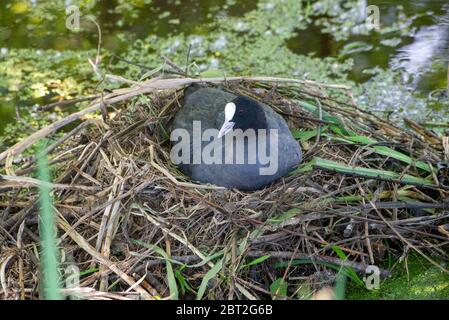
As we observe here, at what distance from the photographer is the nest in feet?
8.41

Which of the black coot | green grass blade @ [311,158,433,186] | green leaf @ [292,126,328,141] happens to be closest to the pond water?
green leaf @ [292,126,328,141]

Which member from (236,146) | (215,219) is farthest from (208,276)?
(236,146)

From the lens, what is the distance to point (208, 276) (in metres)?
2.52

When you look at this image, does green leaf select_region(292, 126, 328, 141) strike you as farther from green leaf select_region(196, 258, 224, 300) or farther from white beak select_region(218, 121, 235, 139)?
green leaf select_region(196, 258, 224, 300)

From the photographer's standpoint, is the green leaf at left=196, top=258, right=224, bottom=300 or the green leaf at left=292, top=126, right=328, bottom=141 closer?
the green leaf at left=196, top=258, right=224, bottom=300

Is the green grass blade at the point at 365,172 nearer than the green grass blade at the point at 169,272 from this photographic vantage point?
No

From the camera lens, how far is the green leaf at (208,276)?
2488 mm

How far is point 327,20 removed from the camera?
4.88 meters

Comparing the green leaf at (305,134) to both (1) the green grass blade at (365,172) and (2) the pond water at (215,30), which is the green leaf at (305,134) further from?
(2) the pond water at (215,30)

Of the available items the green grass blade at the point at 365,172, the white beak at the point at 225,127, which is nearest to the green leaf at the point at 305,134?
the green grass blade at the point at 365,172

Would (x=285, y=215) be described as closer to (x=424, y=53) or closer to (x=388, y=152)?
(x=388, y=152)

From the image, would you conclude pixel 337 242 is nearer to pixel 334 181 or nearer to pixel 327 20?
pixel 334 181

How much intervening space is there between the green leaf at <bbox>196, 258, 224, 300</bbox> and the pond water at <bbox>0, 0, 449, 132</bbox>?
6.96ft

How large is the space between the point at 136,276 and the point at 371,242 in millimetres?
914
